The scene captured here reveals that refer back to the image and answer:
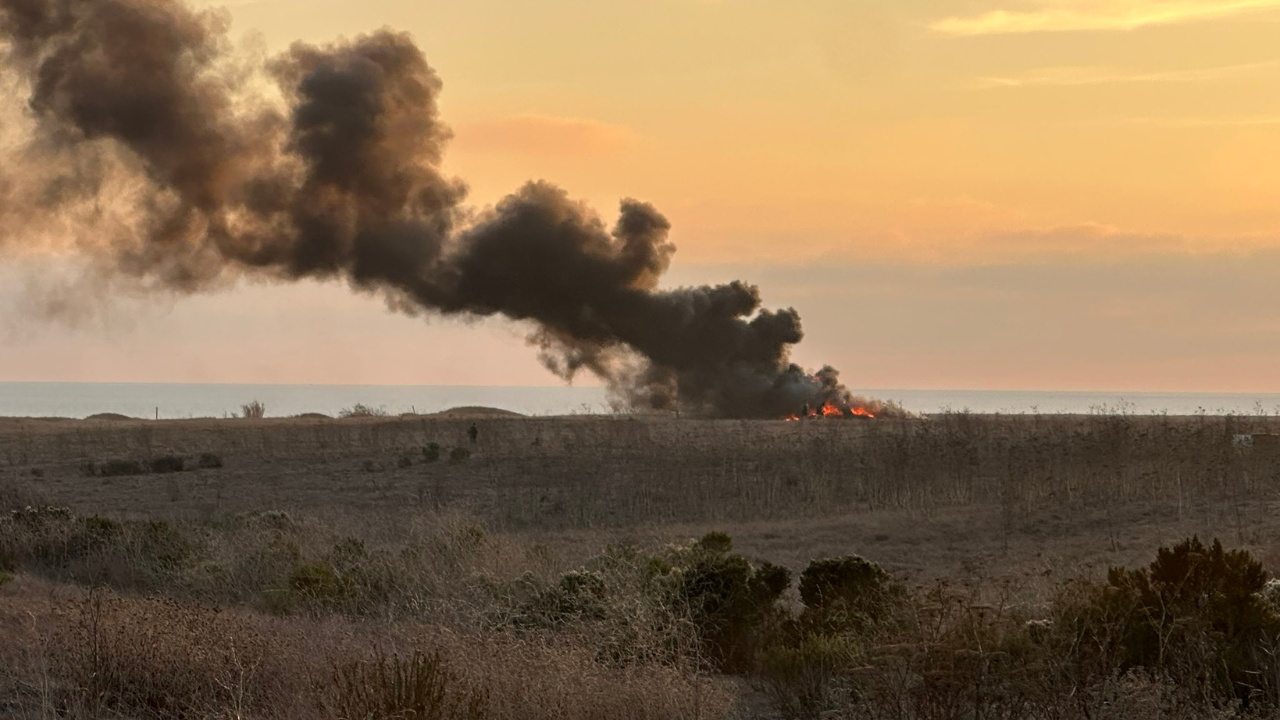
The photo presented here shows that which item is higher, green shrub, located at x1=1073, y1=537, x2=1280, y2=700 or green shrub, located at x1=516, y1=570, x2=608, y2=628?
green shrub, located at x1=1073, y1=537, x2=1280, y2=700

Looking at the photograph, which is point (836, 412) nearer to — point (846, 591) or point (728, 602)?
point (846, 591)

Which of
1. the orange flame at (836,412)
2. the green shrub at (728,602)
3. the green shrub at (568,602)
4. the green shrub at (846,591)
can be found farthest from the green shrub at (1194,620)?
the orange flame at (836,412)

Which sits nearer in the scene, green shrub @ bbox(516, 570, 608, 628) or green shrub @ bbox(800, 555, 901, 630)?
green shrub @ bbox(800, 555, 901, 630)

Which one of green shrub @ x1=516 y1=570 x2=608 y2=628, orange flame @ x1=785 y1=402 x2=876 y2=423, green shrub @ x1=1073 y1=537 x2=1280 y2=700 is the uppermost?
orange flame @ x1=785 y1=402 x2=876 y2=423

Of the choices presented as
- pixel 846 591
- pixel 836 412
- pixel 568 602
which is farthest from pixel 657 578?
pixel 836 412

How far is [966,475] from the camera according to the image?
98.0 feet

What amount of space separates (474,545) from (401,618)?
4.42 m

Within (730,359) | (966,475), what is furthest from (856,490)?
(730,359)

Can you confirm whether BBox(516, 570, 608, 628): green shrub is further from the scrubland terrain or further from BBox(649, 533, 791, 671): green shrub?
BBox(649, 533, 791, 671): green shrub

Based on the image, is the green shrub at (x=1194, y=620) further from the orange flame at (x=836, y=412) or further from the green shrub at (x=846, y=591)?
the orange flame at (x=836, y=412)

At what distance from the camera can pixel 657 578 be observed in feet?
44.0

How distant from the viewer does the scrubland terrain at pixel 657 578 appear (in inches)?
360

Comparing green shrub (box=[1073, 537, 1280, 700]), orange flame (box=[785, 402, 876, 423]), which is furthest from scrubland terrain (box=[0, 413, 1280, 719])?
orange flame (box=[785, 402, 876, 423])

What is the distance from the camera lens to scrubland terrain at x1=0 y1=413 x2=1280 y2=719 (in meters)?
9.16
